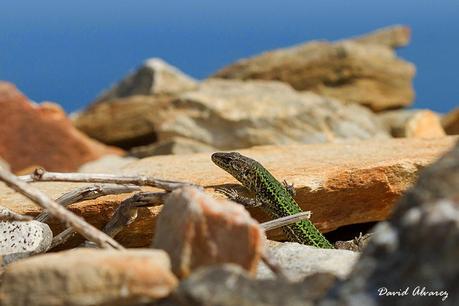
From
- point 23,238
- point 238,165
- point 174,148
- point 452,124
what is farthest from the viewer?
point 452,124

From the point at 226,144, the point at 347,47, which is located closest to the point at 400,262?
the point at 226,144

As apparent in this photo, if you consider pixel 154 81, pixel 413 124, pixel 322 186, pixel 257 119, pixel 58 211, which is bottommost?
pixel 322 186

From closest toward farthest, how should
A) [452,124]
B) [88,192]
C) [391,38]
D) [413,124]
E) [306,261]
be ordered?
1. [306,261]
2. [88,192]
3. [452,124]
4. [413,124]
5. [391,38]

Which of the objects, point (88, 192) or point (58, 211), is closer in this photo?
point (58, 211)

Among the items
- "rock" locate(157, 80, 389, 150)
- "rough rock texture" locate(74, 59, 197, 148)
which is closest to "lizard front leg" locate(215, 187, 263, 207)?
"rock" locate(157, 80, 389, 150)

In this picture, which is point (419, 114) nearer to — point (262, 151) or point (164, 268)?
point (262, 151)

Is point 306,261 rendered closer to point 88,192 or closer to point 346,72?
point 88,192

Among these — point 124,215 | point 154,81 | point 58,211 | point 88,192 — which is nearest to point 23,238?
point 88,192
